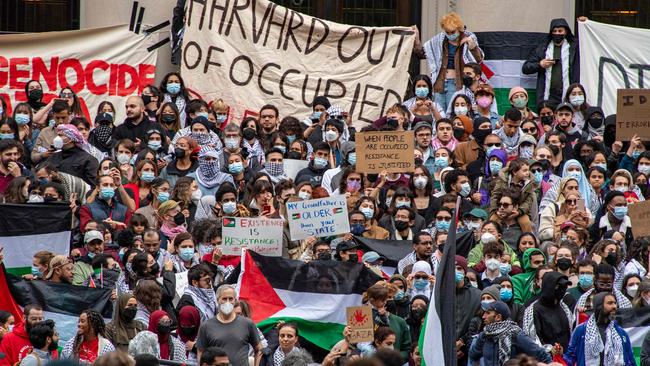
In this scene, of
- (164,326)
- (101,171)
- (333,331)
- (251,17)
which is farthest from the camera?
(251,17)

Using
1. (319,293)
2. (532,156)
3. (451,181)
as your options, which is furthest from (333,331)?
(532,156)

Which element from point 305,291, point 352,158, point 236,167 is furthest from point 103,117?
point 305,291

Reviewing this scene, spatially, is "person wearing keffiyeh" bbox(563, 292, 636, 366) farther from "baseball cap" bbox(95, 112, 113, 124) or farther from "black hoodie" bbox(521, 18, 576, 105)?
"black hoodie" bbox(521, 18, 576, 105)

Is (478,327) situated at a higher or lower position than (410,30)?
lower

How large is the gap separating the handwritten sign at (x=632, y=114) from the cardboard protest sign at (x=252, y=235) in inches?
187

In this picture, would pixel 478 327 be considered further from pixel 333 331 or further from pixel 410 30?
pixel 410 30

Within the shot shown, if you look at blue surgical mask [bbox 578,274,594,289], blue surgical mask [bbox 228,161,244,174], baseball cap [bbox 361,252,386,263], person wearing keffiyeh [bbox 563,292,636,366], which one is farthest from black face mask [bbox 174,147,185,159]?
person wearing keffiyeh [bbox 563,292,636,366]

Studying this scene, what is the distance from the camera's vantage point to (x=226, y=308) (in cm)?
1736

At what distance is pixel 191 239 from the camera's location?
19.1 meters

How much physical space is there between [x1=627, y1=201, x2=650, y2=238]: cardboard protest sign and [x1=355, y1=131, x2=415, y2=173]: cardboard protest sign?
8.46ft

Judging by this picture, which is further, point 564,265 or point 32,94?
point 32,94

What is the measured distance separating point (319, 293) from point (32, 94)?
220 inches

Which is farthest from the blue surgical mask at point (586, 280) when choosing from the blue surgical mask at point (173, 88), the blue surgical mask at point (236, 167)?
the blue surgical mask at point (173, 88)

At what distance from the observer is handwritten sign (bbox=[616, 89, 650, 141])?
74.0ft
